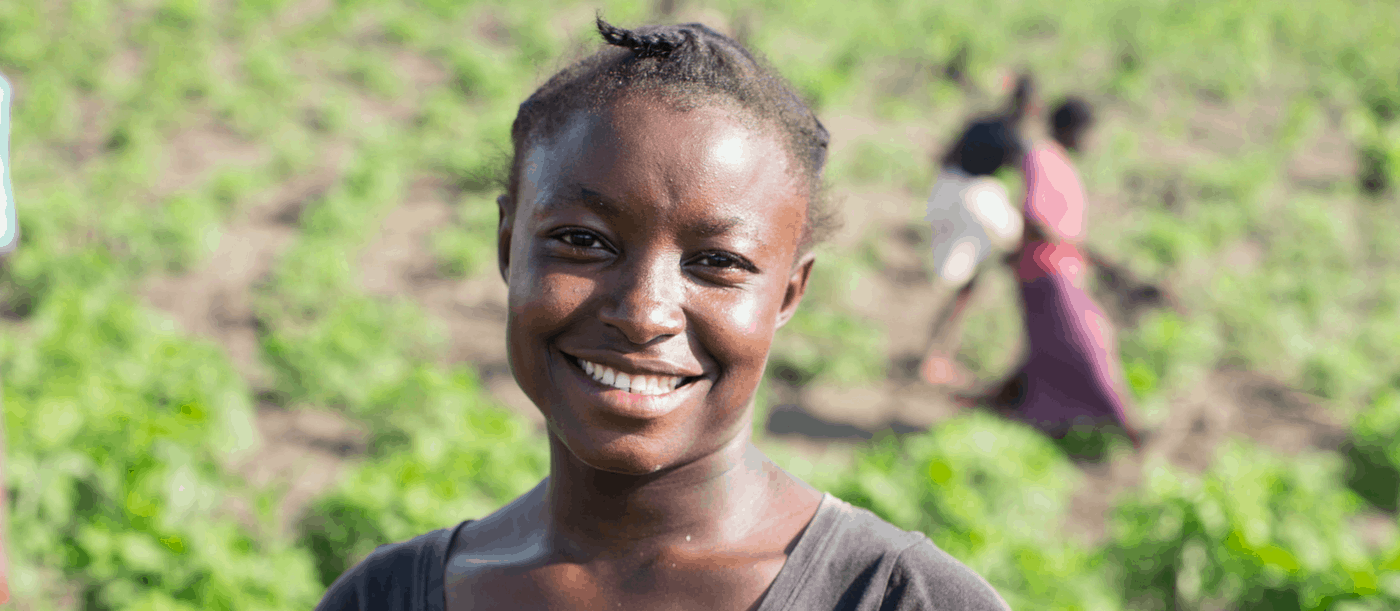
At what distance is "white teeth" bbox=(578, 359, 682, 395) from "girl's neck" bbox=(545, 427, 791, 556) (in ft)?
0.43

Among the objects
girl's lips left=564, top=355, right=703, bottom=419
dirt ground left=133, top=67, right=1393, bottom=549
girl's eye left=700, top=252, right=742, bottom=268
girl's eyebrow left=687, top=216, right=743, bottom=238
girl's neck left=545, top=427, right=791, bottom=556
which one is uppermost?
girl's eyebrow left=687, top=216, right=743, bottom=238

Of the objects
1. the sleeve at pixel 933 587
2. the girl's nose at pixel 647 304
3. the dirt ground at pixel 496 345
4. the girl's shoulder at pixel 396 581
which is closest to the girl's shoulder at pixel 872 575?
the sleeve at pixel 933 587

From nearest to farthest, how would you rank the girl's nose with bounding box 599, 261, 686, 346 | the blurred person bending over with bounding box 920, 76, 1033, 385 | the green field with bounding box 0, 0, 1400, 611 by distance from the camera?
the girl's nose with bounding box 599, 261, 686, 346 → the green field with bounding box 0, 0, 1400, 611 → the blurred person bending over with bounding box 920, 76, 1033, 385

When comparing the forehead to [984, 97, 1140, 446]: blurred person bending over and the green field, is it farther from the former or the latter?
[984, 97, 1140, 446]: blurred person bending over

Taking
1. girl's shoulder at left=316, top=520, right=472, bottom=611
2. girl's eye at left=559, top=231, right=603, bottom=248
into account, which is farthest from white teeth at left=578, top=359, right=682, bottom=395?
girl's shoulder at left=316, top=520, right=472, bottom=611

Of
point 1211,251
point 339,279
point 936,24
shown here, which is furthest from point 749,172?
point 936,24

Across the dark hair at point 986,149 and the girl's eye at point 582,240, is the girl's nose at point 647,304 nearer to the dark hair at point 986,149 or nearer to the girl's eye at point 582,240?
the girl's eye at point 582,240

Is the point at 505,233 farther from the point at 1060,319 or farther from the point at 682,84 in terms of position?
the point at 1060,319

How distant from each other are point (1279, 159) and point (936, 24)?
3.80 m

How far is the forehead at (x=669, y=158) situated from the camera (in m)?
1.09

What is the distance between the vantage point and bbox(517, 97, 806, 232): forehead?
109 centimetres

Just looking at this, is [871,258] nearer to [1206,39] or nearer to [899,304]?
[899,304]

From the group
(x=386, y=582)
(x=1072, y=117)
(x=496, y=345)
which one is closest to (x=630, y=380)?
(x=386, y=582)

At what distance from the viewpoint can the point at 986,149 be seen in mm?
5445
